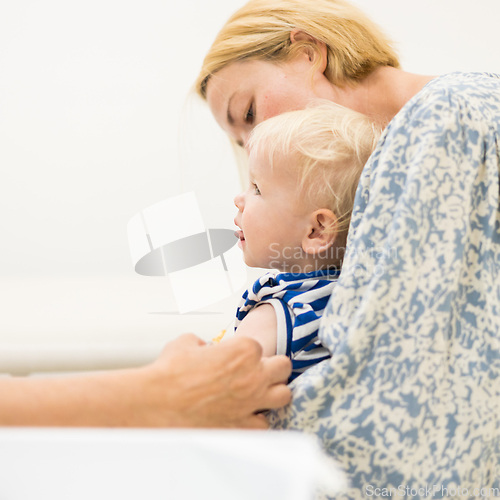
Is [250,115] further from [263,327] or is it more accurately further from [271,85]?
[263,327]

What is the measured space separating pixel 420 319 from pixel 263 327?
213 millimetres

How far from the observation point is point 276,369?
1.73 feet

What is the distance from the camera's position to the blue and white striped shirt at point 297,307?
604 mm

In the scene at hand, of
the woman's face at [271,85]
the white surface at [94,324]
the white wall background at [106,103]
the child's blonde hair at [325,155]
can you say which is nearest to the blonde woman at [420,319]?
the child's blonde hair at [325,155]

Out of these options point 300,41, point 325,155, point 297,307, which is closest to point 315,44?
point 300,41

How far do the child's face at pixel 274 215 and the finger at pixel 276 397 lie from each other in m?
0.27

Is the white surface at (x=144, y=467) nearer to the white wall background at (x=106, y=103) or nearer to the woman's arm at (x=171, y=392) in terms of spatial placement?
the woman's arm at (x=171, y=392)

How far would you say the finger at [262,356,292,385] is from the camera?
522mm

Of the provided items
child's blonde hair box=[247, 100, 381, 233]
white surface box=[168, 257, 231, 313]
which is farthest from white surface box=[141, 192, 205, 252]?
child's blonde hair box=[247, 100, 381, 233]

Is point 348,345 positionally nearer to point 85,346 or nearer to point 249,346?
point 249,346

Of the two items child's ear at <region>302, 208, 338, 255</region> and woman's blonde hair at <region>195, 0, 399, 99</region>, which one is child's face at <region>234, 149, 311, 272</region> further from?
woman's blonde hair at <region>195, 0, 399, 99</region>

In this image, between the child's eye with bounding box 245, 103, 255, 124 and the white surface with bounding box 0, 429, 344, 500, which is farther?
the child's eye with bounding box 245, 103, 255, 124

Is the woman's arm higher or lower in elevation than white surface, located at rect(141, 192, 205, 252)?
higher

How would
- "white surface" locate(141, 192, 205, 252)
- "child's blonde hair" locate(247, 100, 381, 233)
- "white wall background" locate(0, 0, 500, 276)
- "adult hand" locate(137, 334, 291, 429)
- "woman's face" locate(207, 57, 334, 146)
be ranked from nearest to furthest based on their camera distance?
1. "adult hand" locate(137, 334, 291, 429)
2. "child's blonde hair" locate(247, 100, 381, 233)
3. "woman's face" locate(207, 57, 334, 146)
4. "white surface" locate(141, 192, 205, 252)
5. "white wall background" locate(0, 0, 500, 276)
